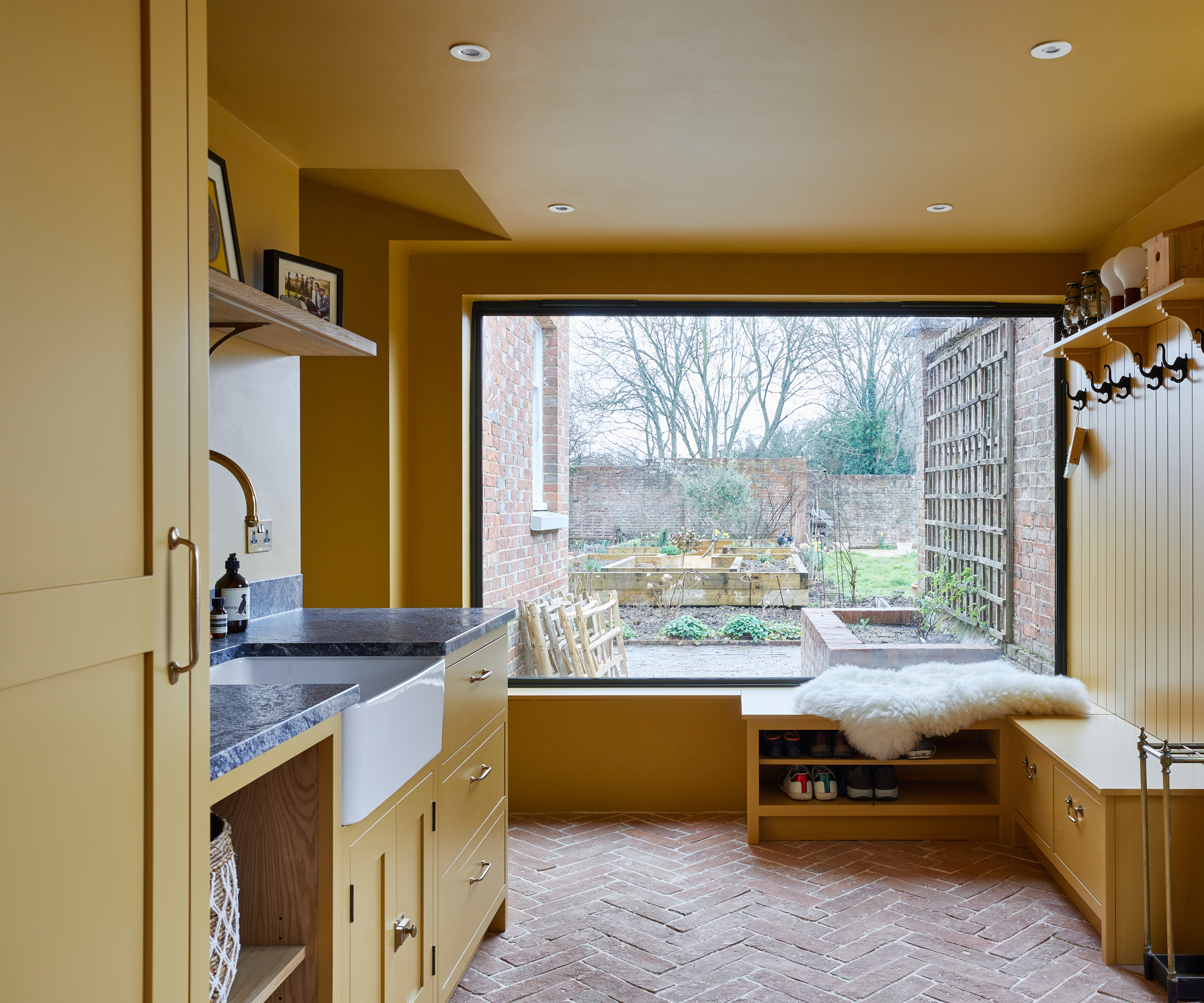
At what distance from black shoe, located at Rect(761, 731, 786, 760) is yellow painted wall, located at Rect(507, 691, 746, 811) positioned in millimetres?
242

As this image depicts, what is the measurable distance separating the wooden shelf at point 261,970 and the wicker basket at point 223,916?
62mm

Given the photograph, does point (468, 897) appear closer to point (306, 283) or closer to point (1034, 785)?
point (306, 283)

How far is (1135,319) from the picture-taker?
2969 mm

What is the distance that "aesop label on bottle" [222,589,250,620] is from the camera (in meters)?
2.36

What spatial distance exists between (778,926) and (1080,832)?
0.99 m

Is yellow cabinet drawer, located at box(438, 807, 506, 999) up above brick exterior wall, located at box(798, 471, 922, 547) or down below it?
below

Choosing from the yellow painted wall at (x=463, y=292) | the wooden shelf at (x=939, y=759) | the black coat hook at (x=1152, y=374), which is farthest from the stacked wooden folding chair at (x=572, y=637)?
the black coat hook at (x=1152, y=374)

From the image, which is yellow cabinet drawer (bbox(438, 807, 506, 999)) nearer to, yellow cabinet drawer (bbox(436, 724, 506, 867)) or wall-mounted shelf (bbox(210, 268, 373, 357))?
yellow cabinet drawer (bbox(436, 724, 506, 867))

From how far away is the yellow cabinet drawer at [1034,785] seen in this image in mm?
3037

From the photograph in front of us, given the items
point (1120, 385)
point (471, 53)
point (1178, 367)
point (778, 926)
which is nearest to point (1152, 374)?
point (1178, 367)

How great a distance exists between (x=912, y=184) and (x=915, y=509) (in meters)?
1.55

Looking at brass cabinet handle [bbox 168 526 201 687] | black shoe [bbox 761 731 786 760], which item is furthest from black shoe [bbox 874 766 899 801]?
brass cabinet handle [bbox 168 526 201 687]

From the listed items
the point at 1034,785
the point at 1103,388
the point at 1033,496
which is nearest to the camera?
the point at 1034,785

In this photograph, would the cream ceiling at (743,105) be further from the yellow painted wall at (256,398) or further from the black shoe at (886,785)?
the black shoe at (886,785)
